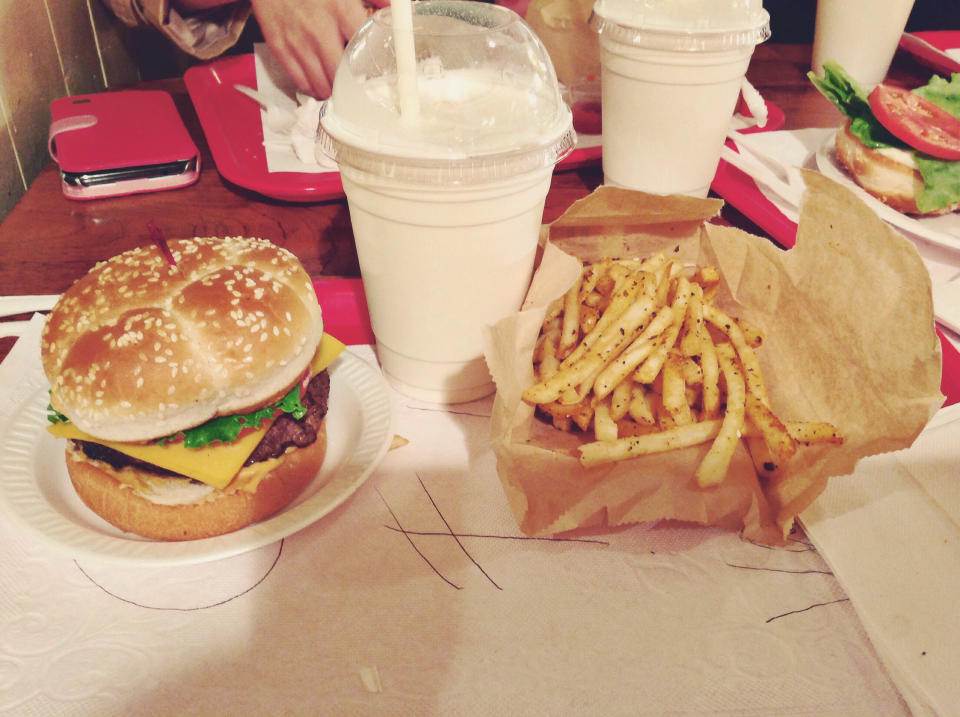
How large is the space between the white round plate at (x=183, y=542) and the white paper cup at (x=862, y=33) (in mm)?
2701

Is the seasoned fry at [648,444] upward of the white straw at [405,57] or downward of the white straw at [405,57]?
downward

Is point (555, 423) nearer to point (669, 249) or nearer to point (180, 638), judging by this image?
point (669, 249)

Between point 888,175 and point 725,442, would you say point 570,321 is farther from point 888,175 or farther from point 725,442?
point 888,175

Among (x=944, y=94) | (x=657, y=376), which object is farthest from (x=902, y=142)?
(x=657, y=376)

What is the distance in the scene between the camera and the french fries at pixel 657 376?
3.56 feet

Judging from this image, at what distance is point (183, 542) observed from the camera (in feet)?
3.74

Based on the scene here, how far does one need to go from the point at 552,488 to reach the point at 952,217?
1.87 m

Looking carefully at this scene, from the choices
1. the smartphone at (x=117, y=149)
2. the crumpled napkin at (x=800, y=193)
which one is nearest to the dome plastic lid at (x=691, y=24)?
the crumpled napkin at (x=800, y=193)

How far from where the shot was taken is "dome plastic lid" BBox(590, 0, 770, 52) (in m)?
1.64

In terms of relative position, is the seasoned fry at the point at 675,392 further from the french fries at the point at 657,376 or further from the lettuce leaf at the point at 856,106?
the lettuce leaf at the point at 856,106

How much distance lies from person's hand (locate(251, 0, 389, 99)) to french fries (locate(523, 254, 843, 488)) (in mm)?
1536

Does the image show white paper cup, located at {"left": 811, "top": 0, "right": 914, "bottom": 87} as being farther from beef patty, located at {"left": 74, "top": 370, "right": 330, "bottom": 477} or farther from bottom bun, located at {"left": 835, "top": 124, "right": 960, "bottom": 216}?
beef patty, located at {"left": 74, "top": 370, "right": 330, "bottom": 477}

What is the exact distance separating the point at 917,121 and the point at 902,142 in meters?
0.12

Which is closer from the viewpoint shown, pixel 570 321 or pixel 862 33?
pixel 570 321
